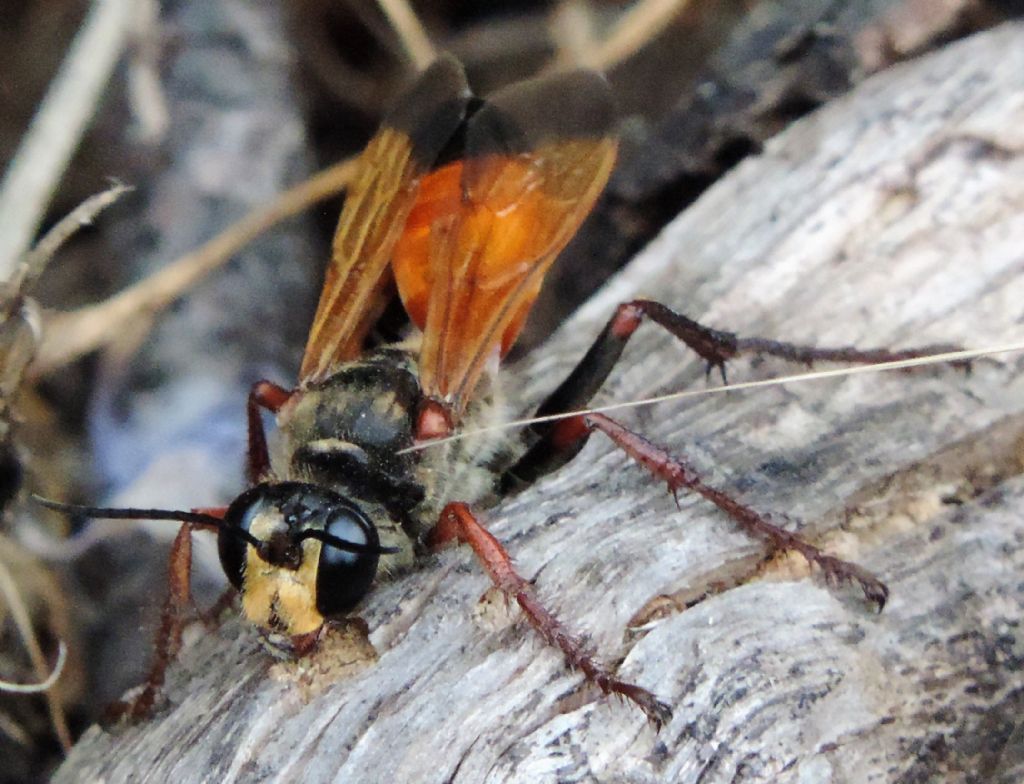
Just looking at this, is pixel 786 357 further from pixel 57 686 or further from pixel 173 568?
pixel 57 686

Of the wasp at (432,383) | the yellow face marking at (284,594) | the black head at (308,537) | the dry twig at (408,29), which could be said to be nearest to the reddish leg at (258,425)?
the wasp at (432,383)

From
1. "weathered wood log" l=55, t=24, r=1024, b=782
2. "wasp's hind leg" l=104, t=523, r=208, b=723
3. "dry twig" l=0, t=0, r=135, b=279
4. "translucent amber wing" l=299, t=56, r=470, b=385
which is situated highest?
"dry twig" l=0, t=0, r=135, b=279

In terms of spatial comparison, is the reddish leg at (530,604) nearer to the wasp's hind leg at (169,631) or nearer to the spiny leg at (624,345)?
the spiny leg at (624,345)

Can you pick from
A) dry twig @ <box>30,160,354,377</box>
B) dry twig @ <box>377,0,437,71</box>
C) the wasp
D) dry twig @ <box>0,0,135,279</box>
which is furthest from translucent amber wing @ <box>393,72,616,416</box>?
dry twig @ <box>377,0,437,71</box>

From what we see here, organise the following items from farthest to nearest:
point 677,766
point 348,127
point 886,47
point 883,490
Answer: point 348,127, point 886,47, point 883,490, point 677,766

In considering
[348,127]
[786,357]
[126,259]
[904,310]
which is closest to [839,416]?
[786,357]

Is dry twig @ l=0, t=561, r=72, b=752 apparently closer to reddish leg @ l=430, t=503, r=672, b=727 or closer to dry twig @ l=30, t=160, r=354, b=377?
dry twig @ l=30, t=160, r=354, b=377
